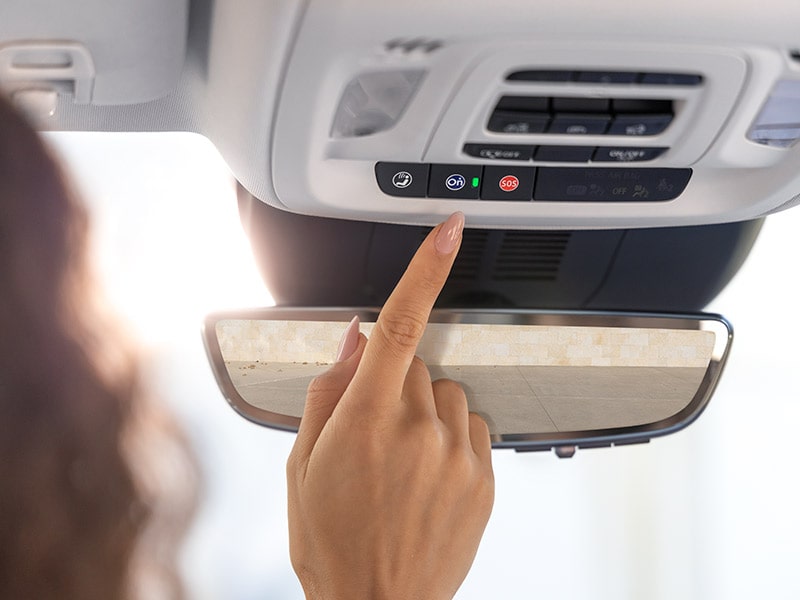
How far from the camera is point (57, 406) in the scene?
273mm

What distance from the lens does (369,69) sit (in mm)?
414

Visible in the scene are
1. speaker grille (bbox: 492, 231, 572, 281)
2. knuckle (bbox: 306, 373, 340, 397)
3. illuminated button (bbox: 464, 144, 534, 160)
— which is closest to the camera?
illuminated button (bbox: 464, 144, 534, 160)

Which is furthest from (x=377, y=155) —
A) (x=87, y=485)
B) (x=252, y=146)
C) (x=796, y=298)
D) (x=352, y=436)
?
(x=796, y=298)

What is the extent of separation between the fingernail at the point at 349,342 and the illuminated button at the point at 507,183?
0.19 metres

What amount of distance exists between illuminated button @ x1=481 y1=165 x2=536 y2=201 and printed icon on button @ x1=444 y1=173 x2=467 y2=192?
0.05 ft

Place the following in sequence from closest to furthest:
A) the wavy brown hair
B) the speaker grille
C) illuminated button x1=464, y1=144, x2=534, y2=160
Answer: the wavy brown hair, illuminated button x1=464, y1=144, x2=534, y2=160, the speaker grille

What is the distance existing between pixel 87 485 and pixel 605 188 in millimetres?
426

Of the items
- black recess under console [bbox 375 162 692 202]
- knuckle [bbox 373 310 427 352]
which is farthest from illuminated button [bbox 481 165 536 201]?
knuckle [bbox 373 310 427 352]

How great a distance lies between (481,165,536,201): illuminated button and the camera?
56cm

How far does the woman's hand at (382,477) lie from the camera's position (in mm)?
569

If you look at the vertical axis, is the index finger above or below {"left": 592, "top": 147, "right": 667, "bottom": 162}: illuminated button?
below

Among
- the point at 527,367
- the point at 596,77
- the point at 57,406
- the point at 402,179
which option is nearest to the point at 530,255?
the point at 527,367

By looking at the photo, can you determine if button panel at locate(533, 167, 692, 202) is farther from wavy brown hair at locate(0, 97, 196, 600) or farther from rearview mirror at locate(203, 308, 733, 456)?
wavy brown hair at locate(0, 97, 196, 600)

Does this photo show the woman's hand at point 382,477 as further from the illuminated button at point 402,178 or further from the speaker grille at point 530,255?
the speaker grille at point 530,255
